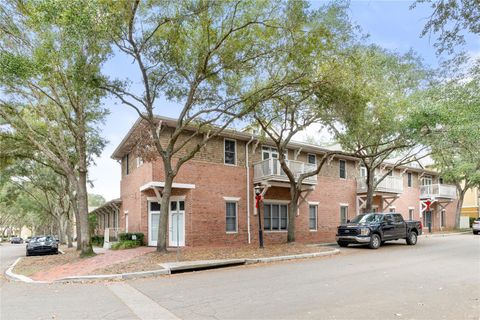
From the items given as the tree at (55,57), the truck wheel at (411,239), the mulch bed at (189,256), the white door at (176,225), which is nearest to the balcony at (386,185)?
the truck wheel at (411,239)

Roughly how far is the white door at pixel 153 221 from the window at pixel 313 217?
1059 centimetres

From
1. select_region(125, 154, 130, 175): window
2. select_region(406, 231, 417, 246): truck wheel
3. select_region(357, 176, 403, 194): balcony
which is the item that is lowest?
select_region(406, 231, 417, 246): truck wheel

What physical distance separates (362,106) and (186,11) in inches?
320

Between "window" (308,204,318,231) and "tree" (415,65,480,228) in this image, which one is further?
"window" (308,204,318,231)

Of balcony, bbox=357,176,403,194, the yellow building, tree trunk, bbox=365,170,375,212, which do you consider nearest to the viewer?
tree trunk, bbox=365,170,375,212

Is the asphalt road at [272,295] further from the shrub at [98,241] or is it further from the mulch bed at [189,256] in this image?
the shrub at [98,241]

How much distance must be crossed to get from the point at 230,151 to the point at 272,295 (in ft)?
48.6

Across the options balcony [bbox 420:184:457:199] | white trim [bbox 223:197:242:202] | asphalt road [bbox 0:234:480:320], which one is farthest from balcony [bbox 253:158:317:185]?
balcony [bbox 420:184:457:199]

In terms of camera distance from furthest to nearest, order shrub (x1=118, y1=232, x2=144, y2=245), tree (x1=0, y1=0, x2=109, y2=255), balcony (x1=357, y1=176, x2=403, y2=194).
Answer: balcony (x1=357, y1=176, x2=403, y2=194)
shrub (x1=118, y1=232, x2=144, y2=245)
tree (x1=0, y1=0, x2=109, y2=255)

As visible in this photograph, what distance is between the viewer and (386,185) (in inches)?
1224

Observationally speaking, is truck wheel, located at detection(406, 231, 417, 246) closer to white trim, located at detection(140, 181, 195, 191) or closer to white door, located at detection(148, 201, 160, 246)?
white trim, located at detection(140, 181, 195, 191)

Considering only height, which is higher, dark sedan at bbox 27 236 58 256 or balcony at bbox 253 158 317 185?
balcony at bbox 253 158 317 185

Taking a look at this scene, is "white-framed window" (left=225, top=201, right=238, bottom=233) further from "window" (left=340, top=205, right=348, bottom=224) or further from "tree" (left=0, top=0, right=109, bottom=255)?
"window" (left=340, top=205, right=348, bottom=224)

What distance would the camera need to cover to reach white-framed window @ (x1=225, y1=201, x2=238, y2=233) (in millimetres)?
22391
